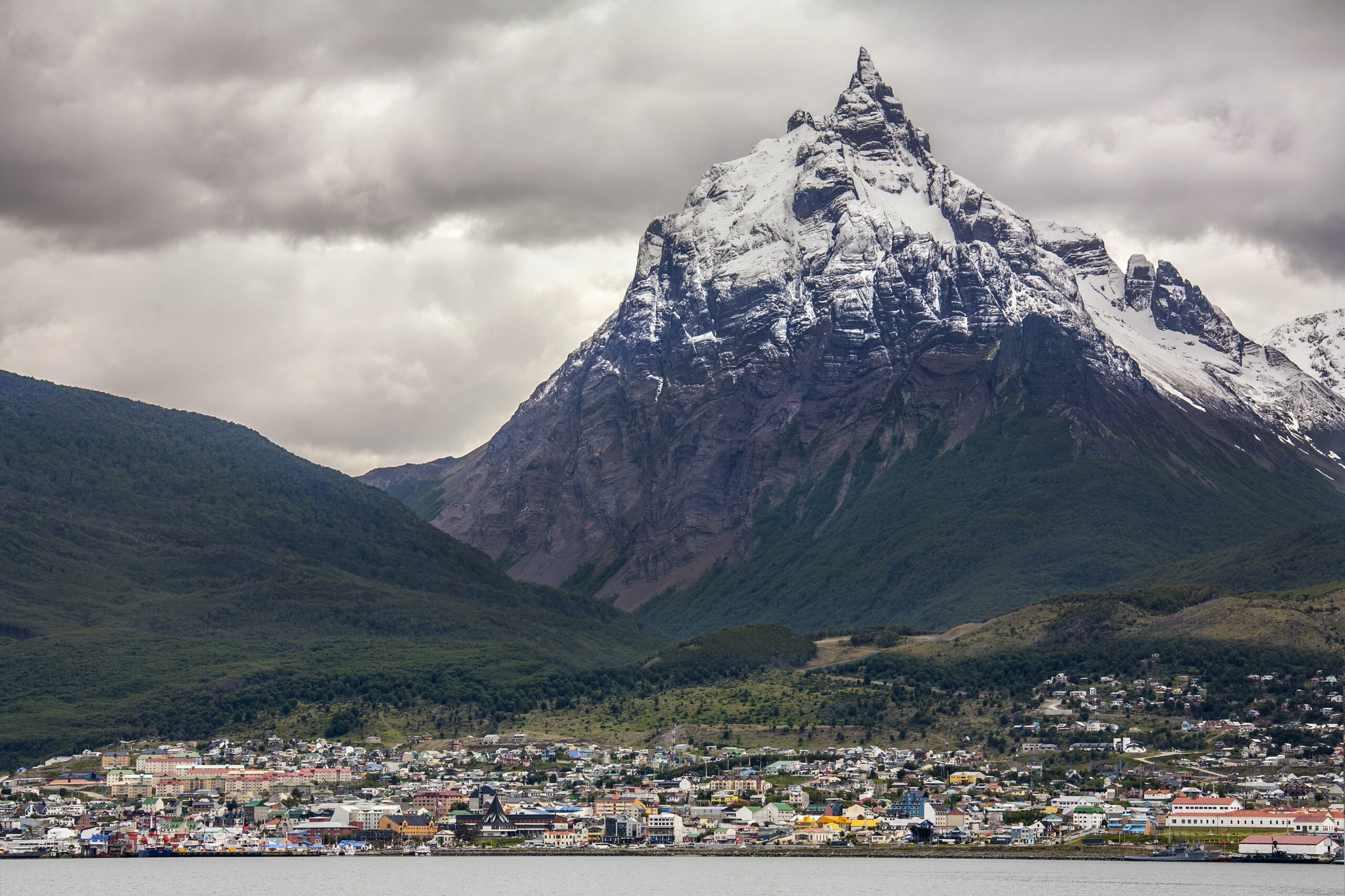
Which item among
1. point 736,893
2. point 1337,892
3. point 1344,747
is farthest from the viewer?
point 736,893

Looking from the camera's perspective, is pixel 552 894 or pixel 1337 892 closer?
pixel 1337 892

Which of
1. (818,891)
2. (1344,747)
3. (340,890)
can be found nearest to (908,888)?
(818,891)

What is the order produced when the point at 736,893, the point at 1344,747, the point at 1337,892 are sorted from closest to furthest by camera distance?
the point at 1344,747 → the point at 1337,892 → the point at 736,893

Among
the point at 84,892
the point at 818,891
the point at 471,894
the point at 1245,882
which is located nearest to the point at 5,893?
the point at 84,892

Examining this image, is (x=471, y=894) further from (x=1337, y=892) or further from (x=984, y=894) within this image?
(x=1337, y=892)

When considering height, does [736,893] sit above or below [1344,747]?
below

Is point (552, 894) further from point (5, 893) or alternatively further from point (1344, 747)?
point (1344, 747)

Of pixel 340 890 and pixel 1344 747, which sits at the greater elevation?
pixel 1344 747

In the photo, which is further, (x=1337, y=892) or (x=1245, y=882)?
(x=1245, y=882)
